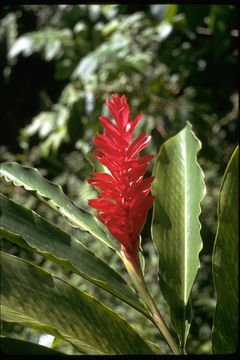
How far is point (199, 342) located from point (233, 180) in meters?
2.25

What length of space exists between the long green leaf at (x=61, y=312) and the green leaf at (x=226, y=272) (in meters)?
0.11

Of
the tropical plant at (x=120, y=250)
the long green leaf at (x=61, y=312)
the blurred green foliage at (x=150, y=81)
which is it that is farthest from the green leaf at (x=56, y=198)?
the blurred green foliage at (x=150, y=81)

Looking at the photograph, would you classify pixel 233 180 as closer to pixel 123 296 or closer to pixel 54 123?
pixel 123 296

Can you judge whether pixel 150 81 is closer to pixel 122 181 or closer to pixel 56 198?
pixel 56 198

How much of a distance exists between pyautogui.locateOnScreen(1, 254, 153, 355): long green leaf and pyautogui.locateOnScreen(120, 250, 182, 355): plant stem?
0.06 metres

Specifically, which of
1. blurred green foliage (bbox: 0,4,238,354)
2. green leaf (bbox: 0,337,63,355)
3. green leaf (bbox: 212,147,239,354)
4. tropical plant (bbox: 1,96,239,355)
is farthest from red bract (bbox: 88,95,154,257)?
blurred green foliage (bbox: 0,4,238,354)

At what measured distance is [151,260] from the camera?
3357 millimetres

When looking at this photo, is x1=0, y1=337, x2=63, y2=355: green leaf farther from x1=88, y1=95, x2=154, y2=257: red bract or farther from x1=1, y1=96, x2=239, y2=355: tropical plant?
A: x1=88, y1=95, x2=154, y2=257: red bract

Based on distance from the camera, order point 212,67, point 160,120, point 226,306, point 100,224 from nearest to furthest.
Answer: point 226,306 → point 100,224 → point 160,120 → point 212,67

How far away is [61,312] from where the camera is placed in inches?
37.7

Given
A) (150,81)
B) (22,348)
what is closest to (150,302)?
(22,348)

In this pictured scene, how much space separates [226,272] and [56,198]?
35 cm

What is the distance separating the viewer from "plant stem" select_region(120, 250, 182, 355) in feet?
3.45

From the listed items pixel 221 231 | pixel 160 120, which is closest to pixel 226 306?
pixel 221 231
